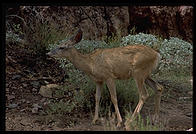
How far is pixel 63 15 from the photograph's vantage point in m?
10.8

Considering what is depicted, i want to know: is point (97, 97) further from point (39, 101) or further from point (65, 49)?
point (39, 101)

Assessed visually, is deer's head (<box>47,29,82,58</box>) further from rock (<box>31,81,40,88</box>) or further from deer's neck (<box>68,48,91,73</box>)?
rock (<box>31,81,40,88</box>)

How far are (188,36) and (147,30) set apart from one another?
1063 mm

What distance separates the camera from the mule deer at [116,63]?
23.3 ft

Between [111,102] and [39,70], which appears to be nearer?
[111,102]

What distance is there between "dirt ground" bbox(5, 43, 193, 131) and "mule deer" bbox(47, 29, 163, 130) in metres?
0.41

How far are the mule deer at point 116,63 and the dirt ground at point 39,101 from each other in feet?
1.34

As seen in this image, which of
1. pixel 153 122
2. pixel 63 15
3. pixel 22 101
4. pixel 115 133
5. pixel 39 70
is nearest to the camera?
pixel 115 133

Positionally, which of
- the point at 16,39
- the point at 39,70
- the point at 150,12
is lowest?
the point at 39,70

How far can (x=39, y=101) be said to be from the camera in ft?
28.0

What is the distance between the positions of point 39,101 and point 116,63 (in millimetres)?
2096

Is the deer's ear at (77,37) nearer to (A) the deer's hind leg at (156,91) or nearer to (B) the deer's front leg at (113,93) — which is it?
(B) the deer's front leg at (113,93)

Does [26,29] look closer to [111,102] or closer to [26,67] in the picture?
[26,67]

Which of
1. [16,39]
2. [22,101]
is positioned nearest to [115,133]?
[22,101]
